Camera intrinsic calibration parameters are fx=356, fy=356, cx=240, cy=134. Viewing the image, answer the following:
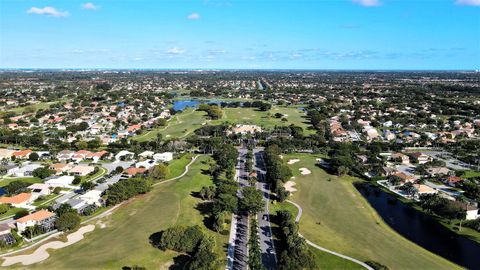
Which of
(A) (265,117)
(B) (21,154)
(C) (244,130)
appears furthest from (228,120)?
(B) (21,154)

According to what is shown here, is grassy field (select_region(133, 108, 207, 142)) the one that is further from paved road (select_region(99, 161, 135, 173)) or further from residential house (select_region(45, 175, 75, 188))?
residential house (select_region(45, 175, 75, 188))

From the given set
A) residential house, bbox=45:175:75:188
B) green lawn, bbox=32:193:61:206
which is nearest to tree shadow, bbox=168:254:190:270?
green lawn, bbox=32:193:61:206

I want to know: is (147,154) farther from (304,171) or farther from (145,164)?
(304,171)

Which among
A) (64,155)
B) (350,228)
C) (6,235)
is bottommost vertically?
(350,228)

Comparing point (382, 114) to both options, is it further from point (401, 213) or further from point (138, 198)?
point (138, 198)

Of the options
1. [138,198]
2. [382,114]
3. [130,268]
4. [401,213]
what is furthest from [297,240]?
[382,114]

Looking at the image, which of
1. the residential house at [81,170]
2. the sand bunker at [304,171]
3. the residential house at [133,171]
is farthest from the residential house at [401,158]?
the residential house at [81,170]
